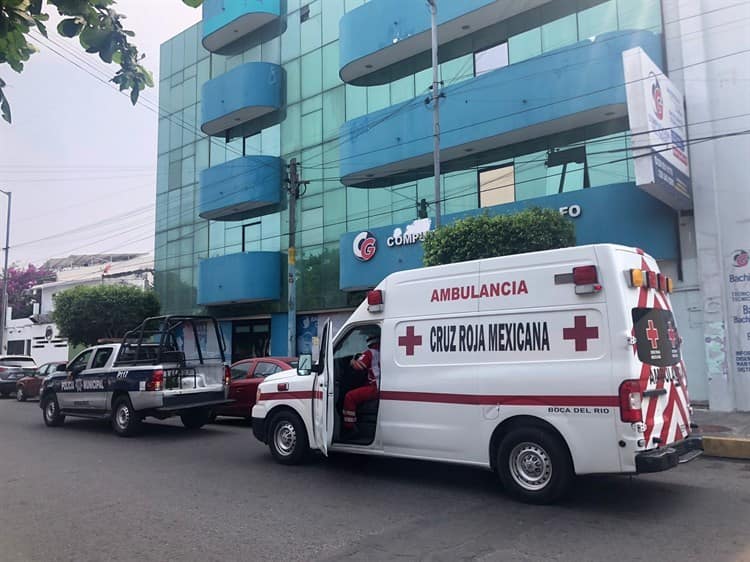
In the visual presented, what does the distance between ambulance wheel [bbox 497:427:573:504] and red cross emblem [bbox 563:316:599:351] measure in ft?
3.11

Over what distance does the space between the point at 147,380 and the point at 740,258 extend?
12.2 m

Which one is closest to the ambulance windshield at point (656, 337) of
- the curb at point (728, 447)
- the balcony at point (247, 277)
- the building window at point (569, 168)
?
the curb at point (728, 447)

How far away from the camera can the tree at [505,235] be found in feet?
43.7

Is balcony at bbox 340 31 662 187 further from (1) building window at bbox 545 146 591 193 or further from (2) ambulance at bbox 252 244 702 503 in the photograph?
(2) ambulance at bbox 252 244 702 503

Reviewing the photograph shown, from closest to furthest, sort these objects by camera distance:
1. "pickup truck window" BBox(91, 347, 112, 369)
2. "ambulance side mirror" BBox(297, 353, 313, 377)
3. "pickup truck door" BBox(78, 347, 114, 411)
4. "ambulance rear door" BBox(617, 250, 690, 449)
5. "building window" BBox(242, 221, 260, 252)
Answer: "ambulance rear door" BBox(617, 250, 690, 449), "ambulance side mirror" BBox(297, 353, 313, 377), "pickup truck door" BBox(78, 347, 114, 411), "pickup truck window" BBox(91, 347, 112, 369), "building window" BBox(242, 221, 260, 252)

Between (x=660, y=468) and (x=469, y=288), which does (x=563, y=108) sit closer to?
(x=469, y=288)

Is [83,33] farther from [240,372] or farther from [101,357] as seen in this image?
[240,372]

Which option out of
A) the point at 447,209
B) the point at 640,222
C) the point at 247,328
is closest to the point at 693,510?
the point at 640,222

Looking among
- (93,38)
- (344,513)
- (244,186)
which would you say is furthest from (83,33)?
(244,186)

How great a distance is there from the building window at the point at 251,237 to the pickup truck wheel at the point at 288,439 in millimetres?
17505

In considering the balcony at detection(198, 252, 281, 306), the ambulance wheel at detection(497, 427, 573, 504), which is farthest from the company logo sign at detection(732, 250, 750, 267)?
the balcony at detection(198, 252, 281, 306)

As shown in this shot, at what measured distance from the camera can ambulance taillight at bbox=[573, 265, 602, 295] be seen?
627 cm

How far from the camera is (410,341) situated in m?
7.64

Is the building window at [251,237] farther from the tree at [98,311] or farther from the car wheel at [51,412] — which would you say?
the car wheel at [51,412]
